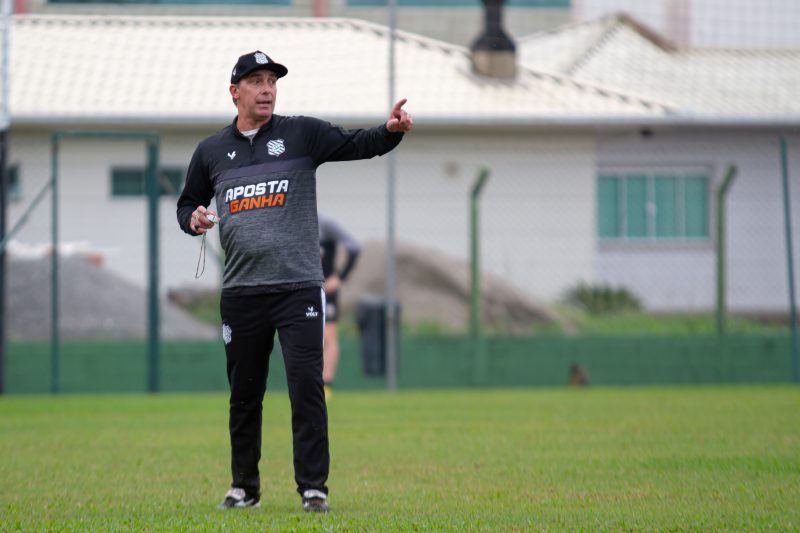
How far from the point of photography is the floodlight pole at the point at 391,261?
14484 mm

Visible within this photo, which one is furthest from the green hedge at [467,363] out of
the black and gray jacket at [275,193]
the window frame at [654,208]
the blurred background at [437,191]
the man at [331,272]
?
the black and gray jacket at [275,193]

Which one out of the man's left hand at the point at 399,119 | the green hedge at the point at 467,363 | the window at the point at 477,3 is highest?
the window at the point at 477,3

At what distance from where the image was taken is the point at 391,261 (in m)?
14.7

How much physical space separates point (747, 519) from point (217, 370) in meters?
9.77

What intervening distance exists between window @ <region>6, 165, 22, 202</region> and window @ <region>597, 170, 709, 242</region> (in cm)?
762

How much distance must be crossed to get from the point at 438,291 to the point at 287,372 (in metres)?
12.2

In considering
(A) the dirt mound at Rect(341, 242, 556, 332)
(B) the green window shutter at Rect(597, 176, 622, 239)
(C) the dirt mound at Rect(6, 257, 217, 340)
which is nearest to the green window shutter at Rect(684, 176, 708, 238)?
(B) the green window shutter at Rect(597, 176, 622, 239)

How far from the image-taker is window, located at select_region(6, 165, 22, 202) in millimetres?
14766

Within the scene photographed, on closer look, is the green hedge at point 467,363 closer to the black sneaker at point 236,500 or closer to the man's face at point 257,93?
the black sneaker at point 236,500

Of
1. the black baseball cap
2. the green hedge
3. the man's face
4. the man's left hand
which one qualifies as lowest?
the green hedge

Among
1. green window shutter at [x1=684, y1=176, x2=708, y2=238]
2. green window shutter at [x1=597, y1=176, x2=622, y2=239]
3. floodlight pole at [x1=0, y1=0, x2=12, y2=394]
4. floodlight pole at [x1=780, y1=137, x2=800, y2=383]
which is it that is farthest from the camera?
green window shutter at [x1=684, y1=176, x2=708, y2=238]

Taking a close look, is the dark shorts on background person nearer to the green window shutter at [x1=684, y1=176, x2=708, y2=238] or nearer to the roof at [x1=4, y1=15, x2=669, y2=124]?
the roof at [x1=4, y1=15, x2=669, y2=124]

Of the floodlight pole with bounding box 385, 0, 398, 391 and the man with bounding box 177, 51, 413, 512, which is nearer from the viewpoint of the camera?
the man with bounding box 177, 51, 413, 512

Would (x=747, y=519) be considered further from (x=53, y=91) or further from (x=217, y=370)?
(x=53, y=91)
